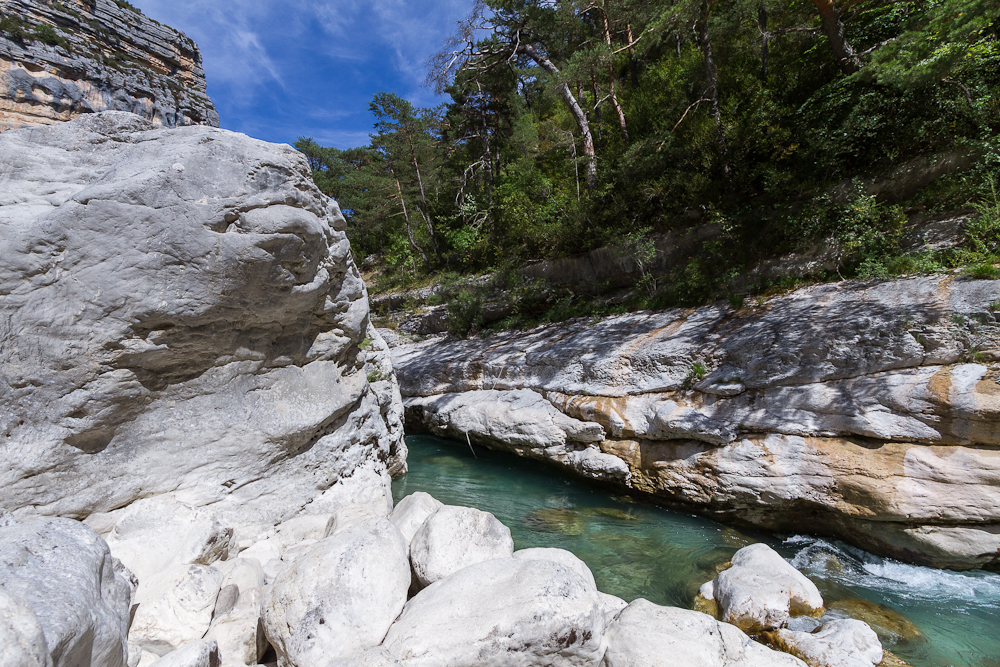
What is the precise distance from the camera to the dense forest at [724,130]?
6.55 meters

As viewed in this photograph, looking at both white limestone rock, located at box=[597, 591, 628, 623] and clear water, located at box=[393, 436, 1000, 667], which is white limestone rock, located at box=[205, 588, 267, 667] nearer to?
white limestone rock, located at box=[597, 591, 628, 623]

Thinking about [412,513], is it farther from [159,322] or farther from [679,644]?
[159,322]

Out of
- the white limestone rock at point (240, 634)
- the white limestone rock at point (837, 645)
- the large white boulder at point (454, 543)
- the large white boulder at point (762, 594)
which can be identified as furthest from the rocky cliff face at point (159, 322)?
the white limestone rock at point (837, 645)

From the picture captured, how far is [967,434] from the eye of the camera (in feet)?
15.0

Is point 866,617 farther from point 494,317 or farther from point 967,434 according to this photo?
point 494,317

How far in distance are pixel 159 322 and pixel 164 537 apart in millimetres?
2047

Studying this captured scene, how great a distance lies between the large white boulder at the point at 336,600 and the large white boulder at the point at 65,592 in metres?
0.91

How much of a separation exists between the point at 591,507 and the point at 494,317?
806cm

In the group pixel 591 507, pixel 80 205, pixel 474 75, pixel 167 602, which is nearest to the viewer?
pixel 167 602

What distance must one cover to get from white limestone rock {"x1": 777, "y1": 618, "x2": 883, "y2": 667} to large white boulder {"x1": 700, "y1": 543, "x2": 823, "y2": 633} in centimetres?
18

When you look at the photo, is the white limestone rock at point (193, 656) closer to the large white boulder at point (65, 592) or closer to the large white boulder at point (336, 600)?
the large white boulder at point (65, 592)

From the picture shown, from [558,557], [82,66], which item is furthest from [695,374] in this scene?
[82,66]

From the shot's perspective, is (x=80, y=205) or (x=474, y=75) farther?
(x=474, y=75)

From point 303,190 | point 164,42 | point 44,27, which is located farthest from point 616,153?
point 164,42
